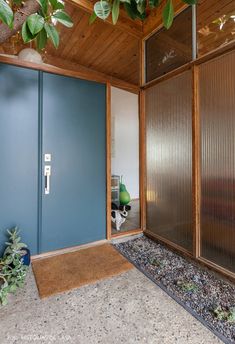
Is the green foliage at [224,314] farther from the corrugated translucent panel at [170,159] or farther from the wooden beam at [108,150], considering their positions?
the wooden beam at [108,150]

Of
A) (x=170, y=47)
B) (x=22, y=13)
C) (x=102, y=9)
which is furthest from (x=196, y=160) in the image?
(x=22, y=13)

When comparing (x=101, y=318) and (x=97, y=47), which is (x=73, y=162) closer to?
(x=101, y=318)

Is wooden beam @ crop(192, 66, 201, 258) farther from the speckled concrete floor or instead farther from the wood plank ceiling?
the wood plank ceiling

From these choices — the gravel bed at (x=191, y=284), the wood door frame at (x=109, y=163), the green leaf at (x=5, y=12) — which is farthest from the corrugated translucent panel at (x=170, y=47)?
the gravel bed at (x=191, y=284)

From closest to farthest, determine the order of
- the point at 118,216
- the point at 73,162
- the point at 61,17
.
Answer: the point at 61,17 → the point at 73,162 → the point at 118,216

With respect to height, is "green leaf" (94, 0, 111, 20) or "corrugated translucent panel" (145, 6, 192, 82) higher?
"corrugated translucent panel" (145, 6, 192, 82)

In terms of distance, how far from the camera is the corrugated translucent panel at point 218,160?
1.82 m

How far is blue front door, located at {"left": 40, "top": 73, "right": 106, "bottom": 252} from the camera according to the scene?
94.7 inches

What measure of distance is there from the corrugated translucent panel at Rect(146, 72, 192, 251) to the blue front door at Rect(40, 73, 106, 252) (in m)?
0.65

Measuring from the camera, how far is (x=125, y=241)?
2857mm

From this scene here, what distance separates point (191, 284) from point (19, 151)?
217 cm

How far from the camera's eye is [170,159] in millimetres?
2479

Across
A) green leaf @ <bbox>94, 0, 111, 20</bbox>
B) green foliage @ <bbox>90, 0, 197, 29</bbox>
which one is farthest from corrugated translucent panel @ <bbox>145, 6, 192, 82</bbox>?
green leaf @ <bbox>94, 0, 111, 20</bbox>

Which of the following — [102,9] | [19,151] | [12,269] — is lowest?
[12,269]
